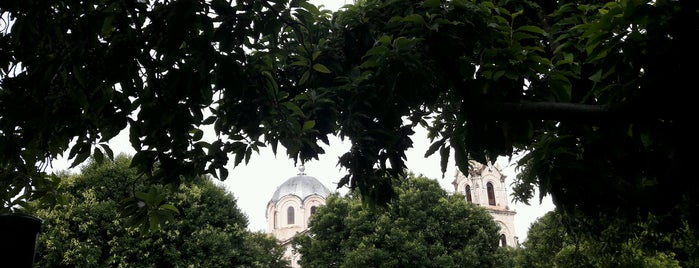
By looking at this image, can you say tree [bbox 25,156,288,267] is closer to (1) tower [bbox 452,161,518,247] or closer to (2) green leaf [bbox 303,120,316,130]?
(2) green leaf [bbox 303,120,316,130]

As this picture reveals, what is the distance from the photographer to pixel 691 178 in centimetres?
311

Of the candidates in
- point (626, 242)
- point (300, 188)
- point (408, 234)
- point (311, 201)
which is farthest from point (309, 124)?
point (300, 188)

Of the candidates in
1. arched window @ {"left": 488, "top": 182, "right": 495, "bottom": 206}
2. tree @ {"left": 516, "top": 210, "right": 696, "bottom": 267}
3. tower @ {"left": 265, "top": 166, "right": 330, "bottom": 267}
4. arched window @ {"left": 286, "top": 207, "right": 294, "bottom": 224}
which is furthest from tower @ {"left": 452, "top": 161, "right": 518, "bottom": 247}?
tree @ {"left": 516, "top": 210, "right": 696, "bottom": 267}

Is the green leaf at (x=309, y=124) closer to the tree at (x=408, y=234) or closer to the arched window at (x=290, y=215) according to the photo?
the tree at (x=408, y=234)

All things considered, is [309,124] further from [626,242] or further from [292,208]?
[292,208]

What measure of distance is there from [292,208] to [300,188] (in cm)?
218

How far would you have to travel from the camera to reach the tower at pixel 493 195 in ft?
131

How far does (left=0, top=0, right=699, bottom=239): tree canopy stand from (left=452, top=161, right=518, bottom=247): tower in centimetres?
3676

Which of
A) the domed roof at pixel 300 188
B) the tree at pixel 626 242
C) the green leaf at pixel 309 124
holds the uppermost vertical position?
the domed roof at pixel 300 188

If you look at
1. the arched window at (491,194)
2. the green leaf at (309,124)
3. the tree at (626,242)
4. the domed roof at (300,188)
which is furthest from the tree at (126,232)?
the domed roof at (300,188)

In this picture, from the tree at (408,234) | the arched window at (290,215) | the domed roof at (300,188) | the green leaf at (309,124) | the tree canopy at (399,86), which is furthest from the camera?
the domed roof at (300,188)

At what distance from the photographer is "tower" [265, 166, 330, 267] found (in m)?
46.2

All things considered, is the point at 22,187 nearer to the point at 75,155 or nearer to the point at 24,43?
the point at 75,155

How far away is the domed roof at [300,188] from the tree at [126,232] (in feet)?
86.1
